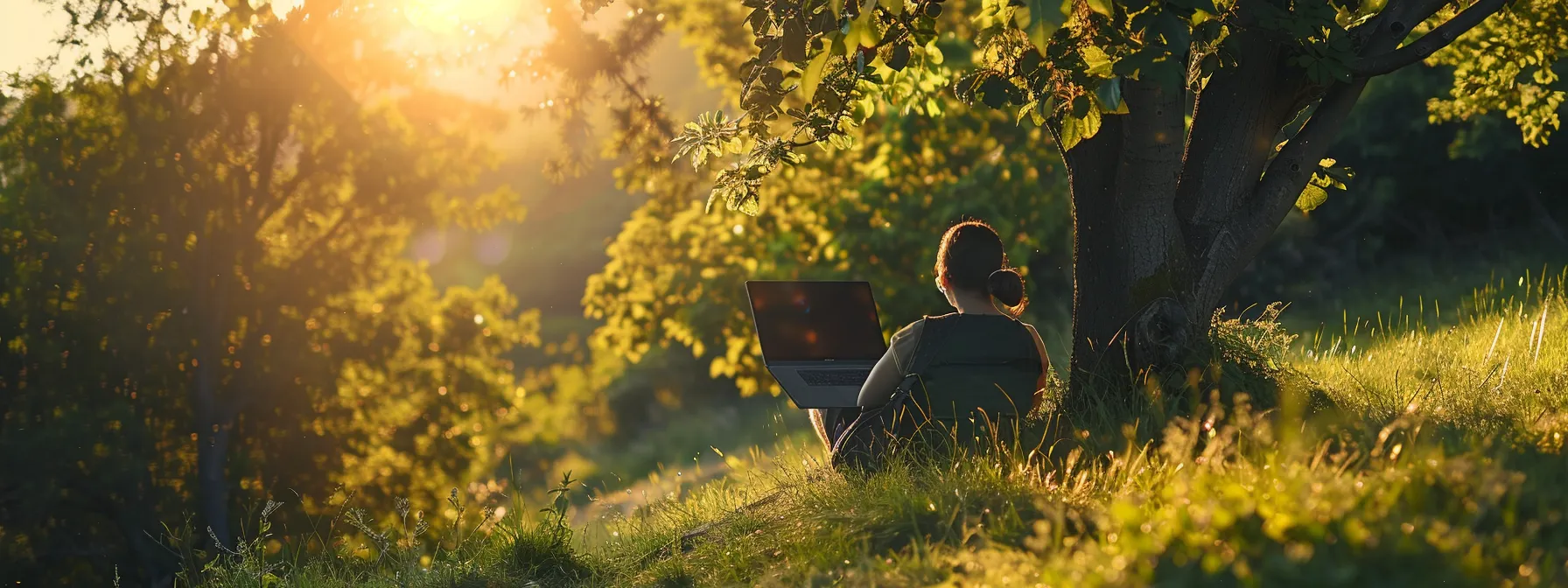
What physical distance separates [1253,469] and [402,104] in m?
22.5

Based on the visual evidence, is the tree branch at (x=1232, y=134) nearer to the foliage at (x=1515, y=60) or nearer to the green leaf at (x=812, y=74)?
the green leaf at (x=812, y=74)

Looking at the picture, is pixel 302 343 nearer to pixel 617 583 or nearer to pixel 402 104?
pixel 402 104

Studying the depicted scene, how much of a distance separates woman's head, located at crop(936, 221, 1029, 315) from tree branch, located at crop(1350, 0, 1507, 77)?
1.87 m

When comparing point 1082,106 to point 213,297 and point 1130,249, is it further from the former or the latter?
point 213,297

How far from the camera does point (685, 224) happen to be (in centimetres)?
2056

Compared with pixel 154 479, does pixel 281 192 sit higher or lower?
higher

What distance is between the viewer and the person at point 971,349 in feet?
17.5

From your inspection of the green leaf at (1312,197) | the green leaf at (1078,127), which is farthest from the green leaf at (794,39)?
the green leaf at (1312,197)

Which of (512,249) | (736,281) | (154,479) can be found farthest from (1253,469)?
(512,249)

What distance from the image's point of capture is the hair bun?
5.41 m

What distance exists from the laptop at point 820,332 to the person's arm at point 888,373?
0.22 meters

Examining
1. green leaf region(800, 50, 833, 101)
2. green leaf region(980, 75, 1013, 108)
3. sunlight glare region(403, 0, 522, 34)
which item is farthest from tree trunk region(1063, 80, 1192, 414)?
sunlight glare region(403, 0, 522, 34)

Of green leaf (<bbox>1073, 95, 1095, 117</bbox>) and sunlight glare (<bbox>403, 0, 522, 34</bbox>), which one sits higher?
sunlight glare (<bbox>403, 0, 522, 34</bbox>)

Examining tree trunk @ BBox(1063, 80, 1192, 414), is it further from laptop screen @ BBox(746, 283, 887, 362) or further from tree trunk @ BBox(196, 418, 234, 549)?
tree trunk @ BBox(196, 418, 234, 549)
